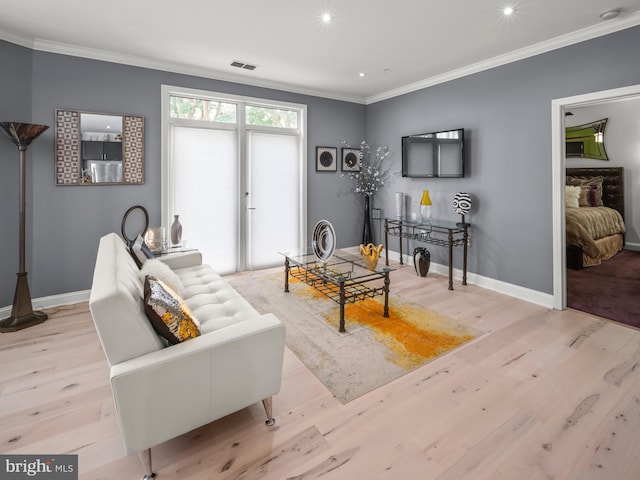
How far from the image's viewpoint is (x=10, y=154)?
3.20 m

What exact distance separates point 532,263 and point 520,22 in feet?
7.73

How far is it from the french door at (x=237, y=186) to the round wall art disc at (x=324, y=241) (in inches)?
64.0

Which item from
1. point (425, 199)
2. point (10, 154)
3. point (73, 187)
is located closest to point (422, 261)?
point (425, 199)

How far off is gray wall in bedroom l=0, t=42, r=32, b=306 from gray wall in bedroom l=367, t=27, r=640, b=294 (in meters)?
4.65

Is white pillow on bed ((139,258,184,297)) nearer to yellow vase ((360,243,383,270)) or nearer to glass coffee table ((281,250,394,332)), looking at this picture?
glass coffee table ((281,250,394,332))

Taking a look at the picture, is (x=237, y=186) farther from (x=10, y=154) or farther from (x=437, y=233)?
(x=437, y=233)

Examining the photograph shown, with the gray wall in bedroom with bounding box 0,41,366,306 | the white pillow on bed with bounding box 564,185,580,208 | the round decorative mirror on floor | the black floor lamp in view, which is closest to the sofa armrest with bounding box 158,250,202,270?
the round decorative mirror on floor

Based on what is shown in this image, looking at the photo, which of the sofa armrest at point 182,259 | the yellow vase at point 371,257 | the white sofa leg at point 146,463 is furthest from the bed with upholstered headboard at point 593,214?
the white sofa leg at point 146,463

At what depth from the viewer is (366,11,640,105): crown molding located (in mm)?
2912

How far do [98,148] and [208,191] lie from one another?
1.30m

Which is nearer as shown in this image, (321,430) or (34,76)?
(321,430)

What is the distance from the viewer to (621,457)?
1620 millimetres

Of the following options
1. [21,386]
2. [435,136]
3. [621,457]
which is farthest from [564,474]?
[435,136]

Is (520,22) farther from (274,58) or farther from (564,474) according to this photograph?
(564,474)
